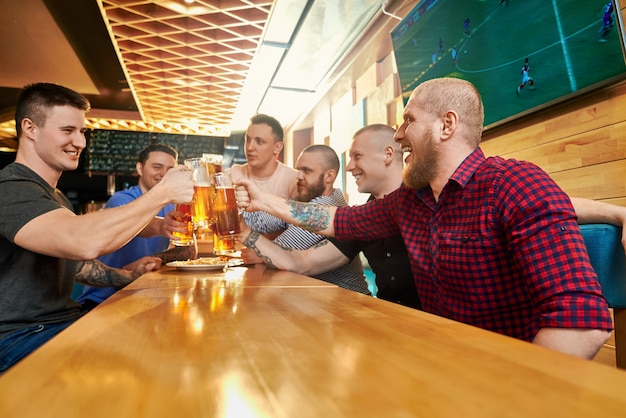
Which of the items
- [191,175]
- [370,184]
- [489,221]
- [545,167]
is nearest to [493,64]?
[545,167]

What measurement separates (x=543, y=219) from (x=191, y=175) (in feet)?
3.38

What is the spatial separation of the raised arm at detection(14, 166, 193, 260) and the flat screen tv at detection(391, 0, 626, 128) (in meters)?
1.78

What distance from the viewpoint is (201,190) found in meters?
1.55

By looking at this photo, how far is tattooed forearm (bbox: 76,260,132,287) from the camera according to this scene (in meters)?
1.90

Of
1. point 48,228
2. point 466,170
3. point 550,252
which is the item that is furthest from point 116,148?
point 550,252

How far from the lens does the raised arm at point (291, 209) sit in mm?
1800

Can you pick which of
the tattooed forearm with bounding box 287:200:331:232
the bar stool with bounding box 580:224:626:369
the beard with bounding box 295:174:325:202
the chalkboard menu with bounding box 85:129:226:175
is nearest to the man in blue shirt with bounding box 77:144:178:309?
the tattooed forearm with bounding box 287:200:331:232

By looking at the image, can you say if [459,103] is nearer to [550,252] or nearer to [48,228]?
[550,252]

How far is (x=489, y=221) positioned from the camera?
1247 millimetres

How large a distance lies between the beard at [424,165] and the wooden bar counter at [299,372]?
2.57ft

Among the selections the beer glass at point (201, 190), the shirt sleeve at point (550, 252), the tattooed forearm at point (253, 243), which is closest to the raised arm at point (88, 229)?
the beer glass at point (201, 190)

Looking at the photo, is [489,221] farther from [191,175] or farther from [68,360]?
[68,360]

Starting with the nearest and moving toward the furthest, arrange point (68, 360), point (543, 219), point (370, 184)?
point (68, 360), point (543, 219), point (370, 184)

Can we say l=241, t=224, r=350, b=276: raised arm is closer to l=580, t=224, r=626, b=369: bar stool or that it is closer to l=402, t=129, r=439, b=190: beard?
l=402, t=129, r=439, b=190: beard
